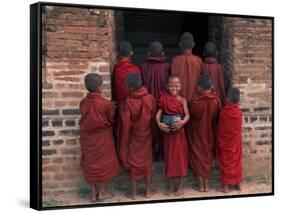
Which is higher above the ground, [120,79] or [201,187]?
[120,79]

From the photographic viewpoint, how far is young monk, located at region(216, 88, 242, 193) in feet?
25.2

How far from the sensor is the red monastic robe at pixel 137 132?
7.23 metres

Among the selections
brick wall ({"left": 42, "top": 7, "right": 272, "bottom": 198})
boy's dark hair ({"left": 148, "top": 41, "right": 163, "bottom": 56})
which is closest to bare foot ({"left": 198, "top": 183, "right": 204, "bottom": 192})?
brick wall ({"left": 42, "top": 7, "right": 272, "bottom": 198})

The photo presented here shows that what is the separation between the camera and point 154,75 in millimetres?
7484

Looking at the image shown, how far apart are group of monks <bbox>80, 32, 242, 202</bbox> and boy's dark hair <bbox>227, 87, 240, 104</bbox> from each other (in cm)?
1

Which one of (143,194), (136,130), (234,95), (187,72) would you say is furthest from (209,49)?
(143,194)

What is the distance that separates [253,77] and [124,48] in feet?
5.09

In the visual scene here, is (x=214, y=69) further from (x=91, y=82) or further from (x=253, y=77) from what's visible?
(x=91, y=82)

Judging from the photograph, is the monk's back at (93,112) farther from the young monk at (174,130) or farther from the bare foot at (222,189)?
the bare foot at (222,189)

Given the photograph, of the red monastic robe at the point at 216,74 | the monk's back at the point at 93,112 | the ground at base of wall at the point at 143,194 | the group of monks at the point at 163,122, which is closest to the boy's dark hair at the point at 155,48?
the group of monks at the point at 163,122

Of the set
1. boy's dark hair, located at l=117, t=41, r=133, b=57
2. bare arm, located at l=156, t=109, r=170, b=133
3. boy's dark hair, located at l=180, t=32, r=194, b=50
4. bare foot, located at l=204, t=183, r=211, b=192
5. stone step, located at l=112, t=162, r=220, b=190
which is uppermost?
boy's dark hair, located at l=180, t=32, r=194, b=50

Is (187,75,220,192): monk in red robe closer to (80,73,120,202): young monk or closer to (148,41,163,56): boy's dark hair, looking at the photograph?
(148,41,163,56): boy's dark hair

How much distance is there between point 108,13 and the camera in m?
7.23

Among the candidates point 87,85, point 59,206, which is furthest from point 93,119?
point 59,206
